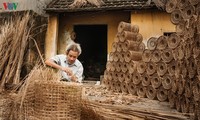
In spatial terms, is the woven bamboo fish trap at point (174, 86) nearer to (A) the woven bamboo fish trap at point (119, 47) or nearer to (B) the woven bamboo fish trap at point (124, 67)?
(B) the woven bamboo fish trap at point (124, 67)

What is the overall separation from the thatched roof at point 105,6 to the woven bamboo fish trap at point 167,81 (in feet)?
15.1

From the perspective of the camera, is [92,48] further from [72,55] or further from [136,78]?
[72,55]

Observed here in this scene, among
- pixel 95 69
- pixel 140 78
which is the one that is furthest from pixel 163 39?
pixel 95 69

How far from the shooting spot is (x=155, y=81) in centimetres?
605

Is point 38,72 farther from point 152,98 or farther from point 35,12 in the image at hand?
point 35,12

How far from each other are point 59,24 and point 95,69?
2840 millimetres

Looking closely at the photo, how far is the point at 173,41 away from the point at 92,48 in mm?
9400

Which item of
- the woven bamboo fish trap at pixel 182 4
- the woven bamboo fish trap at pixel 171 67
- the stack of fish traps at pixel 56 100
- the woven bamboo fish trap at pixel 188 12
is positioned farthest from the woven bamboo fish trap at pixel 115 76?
the stack of fish traps at pixel 56 100

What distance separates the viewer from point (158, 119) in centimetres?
328

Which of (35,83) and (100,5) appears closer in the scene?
(35,83)

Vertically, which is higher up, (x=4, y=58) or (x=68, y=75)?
(x=4, y=58)

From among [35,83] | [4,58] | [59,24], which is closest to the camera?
[35,83]

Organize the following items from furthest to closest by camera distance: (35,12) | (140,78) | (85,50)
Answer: (85,50) < (35,12) < (140,78)

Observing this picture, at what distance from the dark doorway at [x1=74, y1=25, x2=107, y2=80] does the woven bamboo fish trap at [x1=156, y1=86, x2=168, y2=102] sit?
20.3 ft
